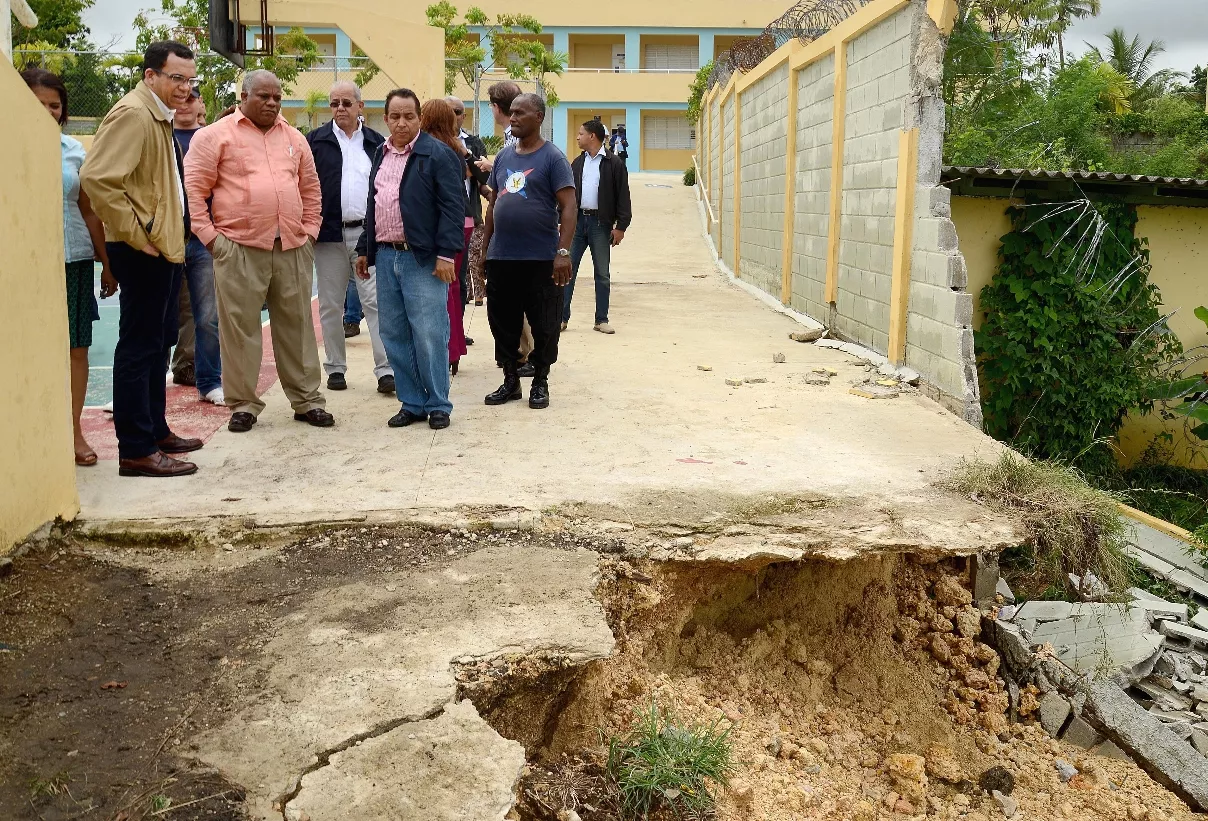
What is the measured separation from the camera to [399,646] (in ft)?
10.2

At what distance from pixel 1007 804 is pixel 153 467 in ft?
12.3

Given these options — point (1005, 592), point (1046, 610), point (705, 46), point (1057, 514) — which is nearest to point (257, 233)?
point (1057, 514)

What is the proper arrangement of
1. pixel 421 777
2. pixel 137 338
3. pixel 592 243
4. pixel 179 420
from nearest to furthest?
pixel 421 777
pixel 137 338
pixel 179 420
pixel 592 243

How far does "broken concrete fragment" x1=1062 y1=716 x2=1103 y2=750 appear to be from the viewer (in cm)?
438

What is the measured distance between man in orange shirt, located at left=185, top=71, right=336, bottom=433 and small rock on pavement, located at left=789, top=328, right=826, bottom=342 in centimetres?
470

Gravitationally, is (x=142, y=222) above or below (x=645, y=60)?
below

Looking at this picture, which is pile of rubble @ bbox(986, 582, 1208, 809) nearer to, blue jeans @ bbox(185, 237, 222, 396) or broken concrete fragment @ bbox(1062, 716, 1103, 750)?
broken concrete fragment @ bbox(1062, 716, 1103, 750)

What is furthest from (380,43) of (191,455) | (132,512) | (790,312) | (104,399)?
(132,512)

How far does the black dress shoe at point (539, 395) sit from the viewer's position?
20.4ft

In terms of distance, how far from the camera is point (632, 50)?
3616 centimetres

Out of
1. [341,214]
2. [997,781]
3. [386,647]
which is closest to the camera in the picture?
[386,647]

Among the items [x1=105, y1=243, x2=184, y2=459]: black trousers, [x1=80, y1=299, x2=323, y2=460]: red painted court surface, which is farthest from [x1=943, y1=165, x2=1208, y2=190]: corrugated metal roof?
[x1=105, y1=243, x2=184, y2=459]: black trousers

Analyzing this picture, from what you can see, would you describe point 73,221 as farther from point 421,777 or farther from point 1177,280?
point 1177,280

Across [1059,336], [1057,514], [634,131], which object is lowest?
[1057,514]
